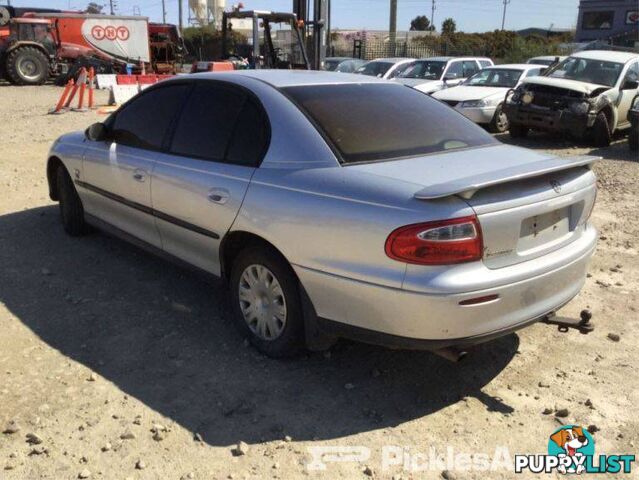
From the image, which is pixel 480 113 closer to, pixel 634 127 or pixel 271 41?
pixel 634 127

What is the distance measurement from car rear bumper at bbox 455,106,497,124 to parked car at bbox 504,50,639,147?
0.55 metres

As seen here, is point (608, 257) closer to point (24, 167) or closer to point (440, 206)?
point (440, 206)

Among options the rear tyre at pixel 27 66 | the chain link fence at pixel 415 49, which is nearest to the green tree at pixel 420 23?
the chain link fence at pixel 415 49

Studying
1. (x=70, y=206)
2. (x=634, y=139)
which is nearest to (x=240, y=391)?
(x=70, y=206)

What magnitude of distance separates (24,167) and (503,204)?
26.0 ft

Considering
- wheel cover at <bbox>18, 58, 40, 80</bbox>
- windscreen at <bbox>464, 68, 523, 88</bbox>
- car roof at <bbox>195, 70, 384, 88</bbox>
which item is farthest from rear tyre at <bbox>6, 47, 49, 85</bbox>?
car roof at <bbox>195, 70, 384, 88</bbox>

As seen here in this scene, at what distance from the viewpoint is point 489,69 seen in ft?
46.1

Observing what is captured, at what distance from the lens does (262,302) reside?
11.9 ft

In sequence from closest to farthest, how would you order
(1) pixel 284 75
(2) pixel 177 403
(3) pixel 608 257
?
(2) pixel 177 403, (1) pixel 284 75, (3) pixel 608 257

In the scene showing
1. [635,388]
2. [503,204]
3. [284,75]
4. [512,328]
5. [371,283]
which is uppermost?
[284,75]

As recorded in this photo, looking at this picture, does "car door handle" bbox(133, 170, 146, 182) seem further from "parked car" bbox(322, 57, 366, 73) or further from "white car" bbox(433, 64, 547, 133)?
"parked car" bbox(322, 57, 366, 73)

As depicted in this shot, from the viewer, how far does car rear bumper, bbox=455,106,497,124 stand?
40.7ft

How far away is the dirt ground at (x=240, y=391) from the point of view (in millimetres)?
2826

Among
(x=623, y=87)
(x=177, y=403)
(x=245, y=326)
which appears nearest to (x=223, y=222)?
(x=245, y=326)
